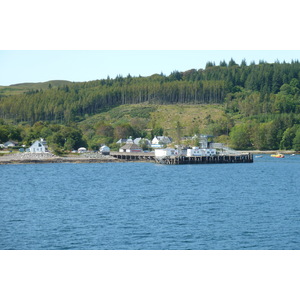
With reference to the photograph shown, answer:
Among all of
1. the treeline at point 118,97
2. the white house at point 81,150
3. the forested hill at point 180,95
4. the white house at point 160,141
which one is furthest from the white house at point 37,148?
the treeline at point 118,97

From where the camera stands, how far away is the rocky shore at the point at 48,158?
289 ft

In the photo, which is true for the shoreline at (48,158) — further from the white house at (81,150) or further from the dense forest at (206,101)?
the dense forest at (206,101)

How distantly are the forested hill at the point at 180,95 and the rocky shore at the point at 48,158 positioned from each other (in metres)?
46.6

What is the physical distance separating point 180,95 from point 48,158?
77909 millimetres

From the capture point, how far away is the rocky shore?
88081 millimetres

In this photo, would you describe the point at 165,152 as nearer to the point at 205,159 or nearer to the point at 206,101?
the point at 205,159

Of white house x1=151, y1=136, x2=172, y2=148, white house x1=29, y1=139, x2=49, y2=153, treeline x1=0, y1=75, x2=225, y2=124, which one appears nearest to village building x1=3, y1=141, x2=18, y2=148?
white house x1=29, y1=139, x2=49, y2=153

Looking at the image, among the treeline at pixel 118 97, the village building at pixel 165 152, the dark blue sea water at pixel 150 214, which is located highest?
the treeline at pixel 118 97

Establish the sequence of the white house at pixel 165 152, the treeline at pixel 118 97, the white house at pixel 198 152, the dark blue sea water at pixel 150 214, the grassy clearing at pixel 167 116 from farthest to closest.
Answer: the treeline at pixel 118 97 → the grassy clearing at pixel 167 116 → the white house at pixel 198 152 → the white house at pixel 165 152 → the dark blue sea water at pixel 150 214

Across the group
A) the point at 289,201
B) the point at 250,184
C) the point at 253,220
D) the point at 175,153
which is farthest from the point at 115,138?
the point at 253,220

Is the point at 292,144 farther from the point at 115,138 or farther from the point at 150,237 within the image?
the point at 150,237

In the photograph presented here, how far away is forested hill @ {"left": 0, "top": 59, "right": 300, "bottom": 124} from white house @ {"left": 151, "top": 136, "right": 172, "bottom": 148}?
28599mm

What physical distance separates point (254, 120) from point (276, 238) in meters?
108

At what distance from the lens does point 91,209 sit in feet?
116
